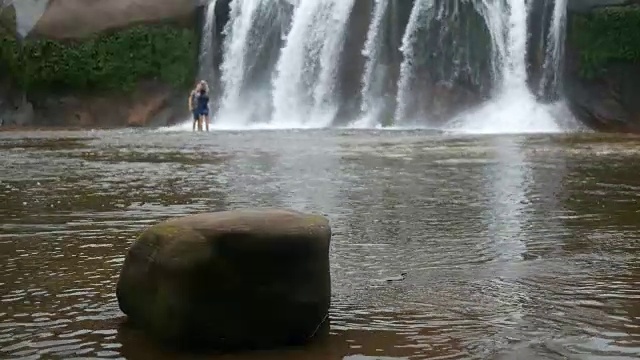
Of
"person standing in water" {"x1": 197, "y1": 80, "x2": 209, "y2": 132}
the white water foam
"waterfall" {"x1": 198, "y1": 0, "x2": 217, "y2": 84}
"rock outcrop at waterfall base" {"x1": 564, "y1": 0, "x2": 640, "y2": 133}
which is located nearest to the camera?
"person standing in water" {"x1": 197, "y1": 80, "x2": 209, "y2": 132}

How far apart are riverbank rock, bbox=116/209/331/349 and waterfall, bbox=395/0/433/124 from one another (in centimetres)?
2551

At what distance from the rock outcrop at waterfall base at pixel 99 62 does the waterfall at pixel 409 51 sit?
8479mm

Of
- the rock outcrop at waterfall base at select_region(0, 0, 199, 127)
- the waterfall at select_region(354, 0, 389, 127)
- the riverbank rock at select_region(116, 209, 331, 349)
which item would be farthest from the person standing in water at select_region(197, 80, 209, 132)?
the riverbank rock at select_region(116, 209, 331, 349)

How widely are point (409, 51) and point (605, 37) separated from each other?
19.7 ft

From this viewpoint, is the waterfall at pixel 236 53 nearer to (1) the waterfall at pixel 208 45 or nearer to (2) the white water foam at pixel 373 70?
(1) the waterfall at pixel 208 45

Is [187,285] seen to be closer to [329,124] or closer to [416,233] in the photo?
[416,233]

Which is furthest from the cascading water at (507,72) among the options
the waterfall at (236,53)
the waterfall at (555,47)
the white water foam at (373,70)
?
the waterfall at (236,53)

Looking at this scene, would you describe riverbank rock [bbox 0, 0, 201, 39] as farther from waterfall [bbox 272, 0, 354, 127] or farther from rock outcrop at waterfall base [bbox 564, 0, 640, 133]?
rock outcrop at waterfall base [bbox 564, 0, 640, 133]

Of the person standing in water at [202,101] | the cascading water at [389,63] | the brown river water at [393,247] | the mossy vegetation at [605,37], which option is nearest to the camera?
the brown river water at [393,247]

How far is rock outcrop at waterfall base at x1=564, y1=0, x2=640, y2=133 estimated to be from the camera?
2608cm

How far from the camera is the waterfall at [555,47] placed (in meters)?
27.1

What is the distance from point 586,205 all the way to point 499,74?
68.1ft

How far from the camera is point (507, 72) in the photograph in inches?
1082

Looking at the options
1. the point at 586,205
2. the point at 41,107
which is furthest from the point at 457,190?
the point at 41,107
